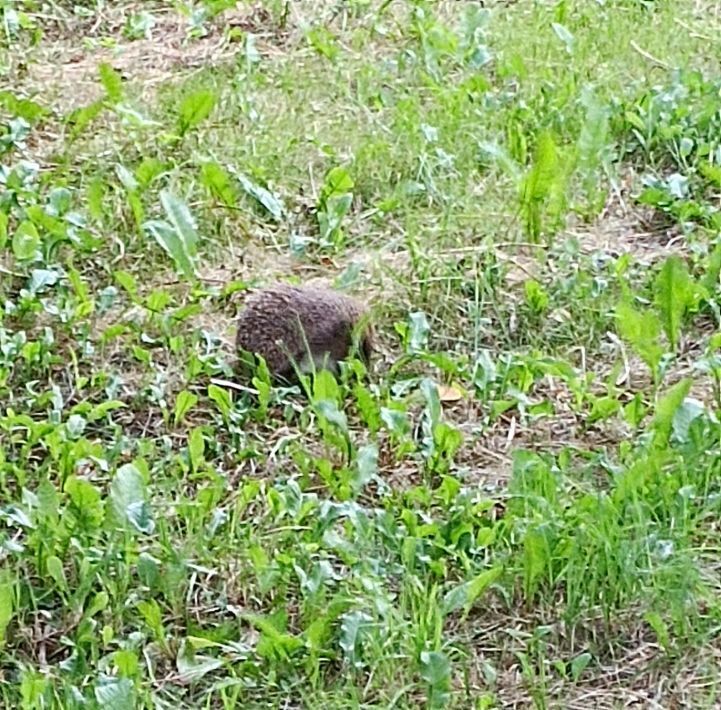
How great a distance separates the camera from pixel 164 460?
2.81m

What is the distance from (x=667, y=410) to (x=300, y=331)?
759 millimetres

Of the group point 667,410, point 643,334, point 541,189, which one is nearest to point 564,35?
point 541,189

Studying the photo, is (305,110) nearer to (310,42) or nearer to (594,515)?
(310,42)

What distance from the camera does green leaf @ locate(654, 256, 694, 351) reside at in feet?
10.2

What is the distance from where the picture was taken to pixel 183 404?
293 centimetres

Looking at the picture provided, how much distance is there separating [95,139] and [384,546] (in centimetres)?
187

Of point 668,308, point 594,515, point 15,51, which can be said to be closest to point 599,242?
point 668,308

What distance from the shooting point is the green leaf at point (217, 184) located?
3639 mm

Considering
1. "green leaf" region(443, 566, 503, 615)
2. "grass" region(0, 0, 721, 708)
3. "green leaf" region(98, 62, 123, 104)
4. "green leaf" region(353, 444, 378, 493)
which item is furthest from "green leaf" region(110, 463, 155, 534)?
"green leaf" region(98, 62, 123, 104)

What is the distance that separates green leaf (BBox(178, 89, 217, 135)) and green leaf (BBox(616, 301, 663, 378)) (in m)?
1.41

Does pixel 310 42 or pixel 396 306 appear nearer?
pixel 396 306

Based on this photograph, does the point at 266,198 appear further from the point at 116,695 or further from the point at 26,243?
the point at 116,695

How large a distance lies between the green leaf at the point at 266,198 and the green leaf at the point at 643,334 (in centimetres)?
98

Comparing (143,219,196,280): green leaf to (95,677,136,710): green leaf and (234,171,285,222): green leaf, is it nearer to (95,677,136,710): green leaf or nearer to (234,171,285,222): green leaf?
(234,171,285,222): green leaf
